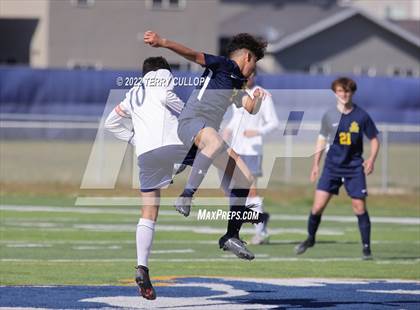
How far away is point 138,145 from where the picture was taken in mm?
9852

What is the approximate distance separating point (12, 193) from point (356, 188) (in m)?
10.5

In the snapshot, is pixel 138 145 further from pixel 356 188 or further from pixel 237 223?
pixel 356 188

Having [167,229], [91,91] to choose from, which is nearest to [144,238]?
[167,229]

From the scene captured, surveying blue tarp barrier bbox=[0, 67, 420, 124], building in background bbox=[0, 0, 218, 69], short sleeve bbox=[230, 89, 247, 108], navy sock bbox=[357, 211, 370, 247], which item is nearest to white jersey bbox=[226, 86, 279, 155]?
navy sock bbox=[357, 211, 370, 247]

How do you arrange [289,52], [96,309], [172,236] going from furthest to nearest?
[289,52] → [172,236] → [96,309]

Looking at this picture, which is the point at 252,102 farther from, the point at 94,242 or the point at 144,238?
the point at 94,242

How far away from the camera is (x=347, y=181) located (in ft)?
47.4

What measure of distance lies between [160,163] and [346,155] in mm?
4961

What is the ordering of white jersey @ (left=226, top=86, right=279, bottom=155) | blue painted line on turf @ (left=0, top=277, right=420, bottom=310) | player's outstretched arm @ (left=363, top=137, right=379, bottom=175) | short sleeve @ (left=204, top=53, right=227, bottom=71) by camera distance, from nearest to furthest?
short sleeve @ (left=204, top=53, right=227, bottom=71), blue painted line on turf @ (left=0, top=277, right=420, bottom=310), player's outstretched arm @ (left=363, top=137, right=379, bottom=175), white jersey @ (left=226, top=86, right=279, bottom=155)

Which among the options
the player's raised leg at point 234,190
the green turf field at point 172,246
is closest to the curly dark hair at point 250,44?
the player's raised leg at point 234,190

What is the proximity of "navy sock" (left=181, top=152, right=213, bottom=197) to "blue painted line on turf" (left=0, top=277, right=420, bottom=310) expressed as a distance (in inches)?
43.4

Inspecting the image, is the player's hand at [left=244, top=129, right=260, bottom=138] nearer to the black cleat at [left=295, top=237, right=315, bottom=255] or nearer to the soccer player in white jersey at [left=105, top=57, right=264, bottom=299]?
the black cleat at [left=295, top=237, right=315, bottom=255]

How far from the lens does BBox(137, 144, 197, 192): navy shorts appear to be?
9.83 metres

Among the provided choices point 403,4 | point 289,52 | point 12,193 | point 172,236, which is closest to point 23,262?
point 172,236
